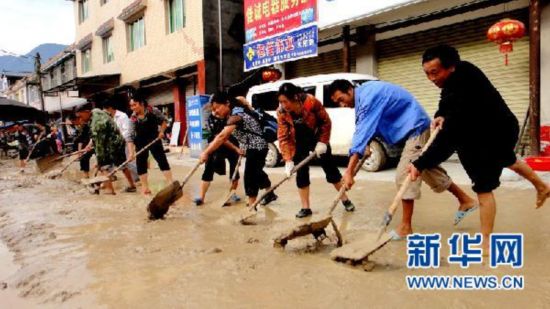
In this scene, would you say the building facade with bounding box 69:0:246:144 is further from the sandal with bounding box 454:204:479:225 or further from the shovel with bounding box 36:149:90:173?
the sandal with bounding box 454:204:479:225

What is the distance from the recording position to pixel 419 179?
3.37m

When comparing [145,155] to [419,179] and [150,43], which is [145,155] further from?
[150,43]

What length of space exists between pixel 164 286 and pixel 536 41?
23.5 ft

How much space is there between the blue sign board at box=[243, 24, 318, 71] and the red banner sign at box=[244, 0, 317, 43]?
0.25 meters

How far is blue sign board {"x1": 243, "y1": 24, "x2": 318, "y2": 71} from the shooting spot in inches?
383

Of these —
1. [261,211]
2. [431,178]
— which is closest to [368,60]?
[261,211]

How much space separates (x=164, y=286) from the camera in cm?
260

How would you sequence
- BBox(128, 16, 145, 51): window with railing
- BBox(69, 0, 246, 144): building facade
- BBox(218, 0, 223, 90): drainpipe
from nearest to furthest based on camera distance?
BBox(218, 0, 223, 90): drainpipe < BBox(69, 0, 246, 144): building facade < BBox(128, 16, 145, 51): window with railing

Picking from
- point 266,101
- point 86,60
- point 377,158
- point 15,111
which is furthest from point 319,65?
point 86,60

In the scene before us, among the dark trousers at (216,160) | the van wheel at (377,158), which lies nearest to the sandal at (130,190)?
the dark trousers at (216,160)

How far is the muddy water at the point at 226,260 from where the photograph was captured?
2.36m

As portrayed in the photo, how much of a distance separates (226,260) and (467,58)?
7707mm

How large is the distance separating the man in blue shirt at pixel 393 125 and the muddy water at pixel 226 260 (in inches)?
17.2

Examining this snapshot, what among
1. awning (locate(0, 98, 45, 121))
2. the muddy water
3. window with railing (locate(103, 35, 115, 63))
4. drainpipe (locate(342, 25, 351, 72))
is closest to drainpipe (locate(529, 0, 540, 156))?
the muddy water
